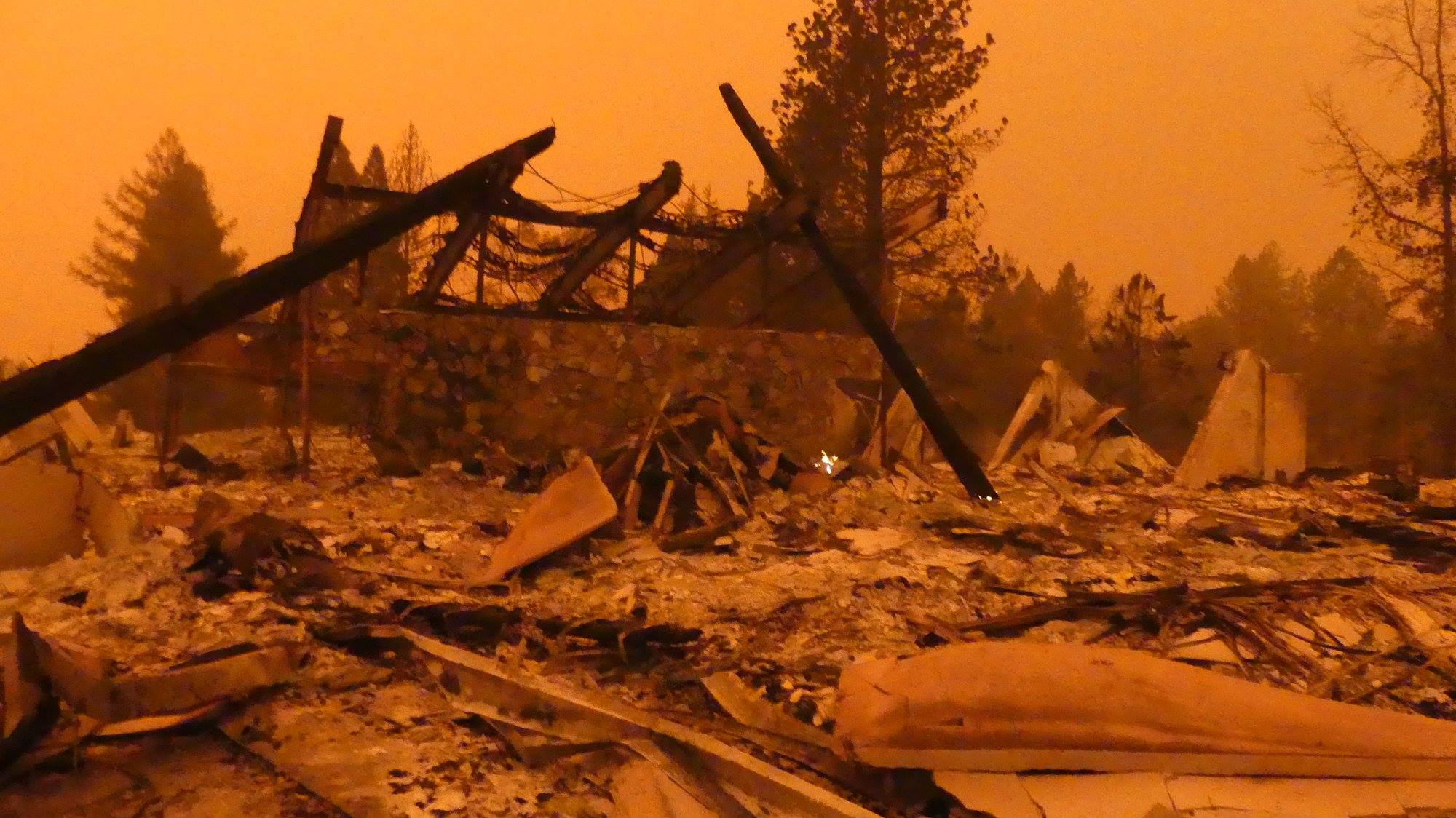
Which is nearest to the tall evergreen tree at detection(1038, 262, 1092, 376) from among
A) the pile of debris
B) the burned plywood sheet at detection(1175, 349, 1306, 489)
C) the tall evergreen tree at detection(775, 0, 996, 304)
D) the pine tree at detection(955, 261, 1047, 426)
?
the pine tree at detection(955, 261, 1047, 426)

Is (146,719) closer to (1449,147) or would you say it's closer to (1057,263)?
(1449,147)

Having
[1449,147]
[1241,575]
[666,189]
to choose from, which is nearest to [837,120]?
[666,189]

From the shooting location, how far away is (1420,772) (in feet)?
7.05

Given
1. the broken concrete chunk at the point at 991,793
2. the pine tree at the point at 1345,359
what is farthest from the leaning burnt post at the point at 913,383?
the pine tree at the point at 1345,359

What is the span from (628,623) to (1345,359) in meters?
22.1

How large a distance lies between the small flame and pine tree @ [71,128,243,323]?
1701 cm

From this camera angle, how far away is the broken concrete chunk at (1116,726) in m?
2.14

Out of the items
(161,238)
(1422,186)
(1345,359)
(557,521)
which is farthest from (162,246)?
(1345,359)

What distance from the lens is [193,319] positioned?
3.01 m

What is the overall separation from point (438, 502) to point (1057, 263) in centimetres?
1951

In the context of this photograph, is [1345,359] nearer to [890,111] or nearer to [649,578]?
[890,111]

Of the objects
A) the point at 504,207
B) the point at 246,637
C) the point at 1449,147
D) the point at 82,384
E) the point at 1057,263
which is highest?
the point at 1449,147

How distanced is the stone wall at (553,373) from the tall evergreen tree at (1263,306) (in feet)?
61.2

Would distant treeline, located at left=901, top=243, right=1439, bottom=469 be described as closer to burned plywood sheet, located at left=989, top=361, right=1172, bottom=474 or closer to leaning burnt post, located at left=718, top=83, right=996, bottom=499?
burned plywood sheet, located at left=989, top=361, right=1172, bottom=474
